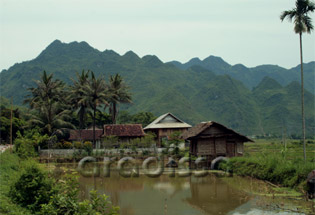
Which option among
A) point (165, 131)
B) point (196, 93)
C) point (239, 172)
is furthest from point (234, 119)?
point (239, 172)

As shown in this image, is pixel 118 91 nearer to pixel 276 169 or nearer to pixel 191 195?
pixel 276 169

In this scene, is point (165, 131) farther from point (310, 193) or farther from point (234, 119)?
point (234, 119)

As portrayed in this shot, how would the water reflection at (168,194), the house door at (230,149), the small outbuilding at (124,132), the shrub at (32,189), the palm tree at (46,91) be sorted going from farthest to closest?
the palm tree at (46,91) → the small outbuilding at (124,132) → the house door at (230,149) → the water reflection at (168,194) → the shrub at (32,189)

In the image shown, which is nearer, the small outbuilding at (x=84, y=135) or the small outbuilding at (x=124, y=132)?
the small outbuilding at (x=124, y=132)

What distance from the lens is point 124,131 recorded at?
4869 centimetres

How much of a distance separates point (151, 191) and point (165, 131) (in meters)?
32.6

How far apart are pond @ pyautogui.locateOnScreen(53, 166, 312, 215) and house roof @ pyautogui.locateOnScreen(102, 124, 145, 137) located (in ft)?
72.7

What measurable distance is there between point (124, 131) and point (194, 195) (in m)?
30.0

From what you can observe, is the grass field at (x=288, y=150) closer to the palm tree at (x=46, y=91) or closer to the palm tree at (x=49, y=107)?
the palm tree at (x=49, y=107)

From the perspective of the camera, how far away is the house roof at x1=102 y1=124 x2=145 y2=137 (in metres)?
48.1

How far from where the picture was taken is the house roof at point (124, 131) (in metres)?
48.1

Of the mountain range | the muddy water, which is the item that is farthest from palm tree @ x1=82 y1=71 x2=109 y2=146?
the mountain range

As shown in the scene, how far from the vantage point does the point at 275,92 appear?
17575 cm

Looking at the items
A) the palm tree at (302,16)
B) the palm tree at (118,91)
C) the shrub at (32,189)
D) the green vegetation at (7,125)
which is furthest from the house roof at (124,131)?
the shrub at (32,189)
